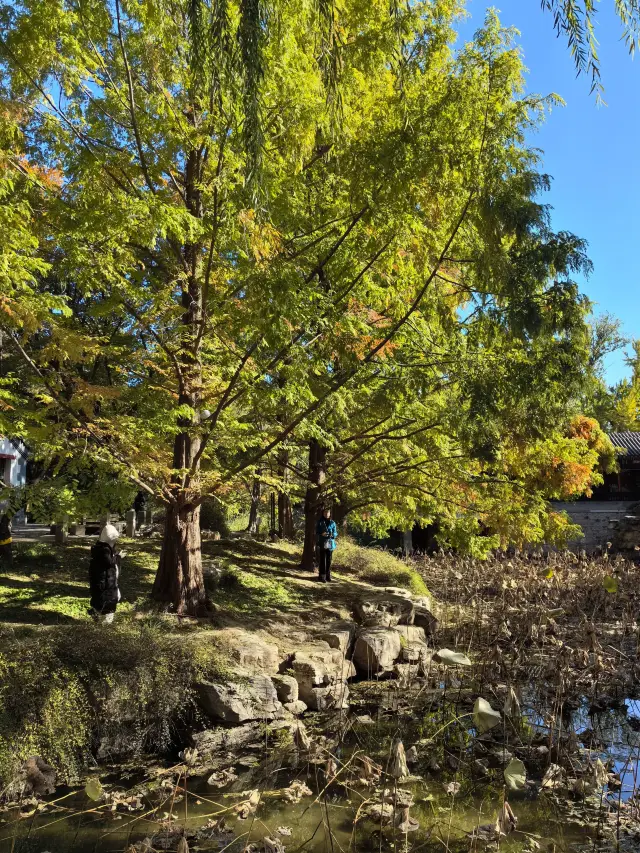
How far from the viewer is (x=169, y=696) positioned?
627 cm

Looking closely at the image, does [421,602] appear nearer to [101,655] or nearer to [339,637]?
[339,637]

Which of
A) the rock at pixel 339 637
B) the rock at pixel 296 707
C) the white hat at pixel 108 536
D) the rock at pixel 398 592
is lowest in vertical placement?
the rock at pixel 296 707

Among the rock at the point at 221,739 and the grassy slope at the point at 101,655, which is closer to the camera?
the grassy slope at the point at 101,655

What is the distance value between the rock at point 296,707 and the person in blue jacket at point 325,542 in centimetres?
444

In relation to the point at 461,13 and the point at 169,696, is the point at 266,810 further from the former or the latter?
the point at 461,13

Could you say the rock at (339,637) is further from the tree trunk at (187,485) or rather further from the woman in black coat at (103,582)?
the woman in black coat at (103,582)

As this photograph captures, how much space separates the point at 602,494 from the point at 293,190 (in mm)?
22258

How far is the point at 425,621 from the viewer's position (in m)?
10.3

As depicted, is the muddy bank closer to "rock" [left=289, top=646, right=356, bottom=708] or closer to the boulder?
"rock" [left=289, top=646, right=356, bottom=708]

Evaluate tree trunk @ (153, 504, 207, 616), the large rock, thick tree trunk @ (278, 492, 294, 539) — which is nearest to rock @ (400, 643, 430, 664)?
the large rock

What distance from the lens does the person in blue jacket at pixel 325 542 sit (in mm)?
11430

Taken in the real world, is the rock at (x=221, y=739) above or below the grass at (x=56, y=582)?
below

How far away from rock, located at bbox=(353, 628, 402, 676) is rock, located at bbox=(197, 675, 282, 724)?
1875mm

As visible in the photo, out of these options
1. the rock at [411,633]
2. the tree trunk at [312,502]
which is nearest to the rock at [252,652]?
the rock at [411,633]
